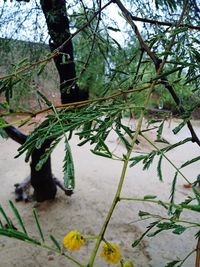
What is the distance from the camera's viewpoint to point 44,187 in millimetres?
3127

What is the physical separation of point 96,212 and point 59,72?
1330 millimetres

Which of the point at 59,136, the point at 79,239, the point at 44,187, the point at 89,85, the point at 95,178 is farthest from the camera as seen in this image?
the point at 95,178

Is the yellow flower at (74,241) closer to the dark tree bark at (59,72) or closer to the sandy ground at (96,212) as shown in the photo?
the dark tree bark at (59,72)

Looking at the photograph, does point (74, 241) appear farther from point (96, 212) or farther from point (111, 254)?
point (96, 212)

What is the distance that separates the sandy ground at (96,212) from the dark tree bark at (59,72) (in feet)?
0.55

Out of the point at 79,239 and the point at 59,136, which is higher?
the point at 59,136

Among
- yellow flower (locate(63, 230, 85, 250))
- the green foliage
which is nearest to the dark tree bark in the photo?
the green foliage

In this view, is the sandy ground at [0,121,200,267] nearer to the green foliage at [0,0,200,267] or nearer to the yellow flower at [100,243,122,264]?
the green foliage at [0,0,200,267]

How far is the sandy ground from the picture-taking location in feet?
7.89

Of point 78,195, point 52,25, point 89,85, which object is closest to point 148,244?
point 78,195

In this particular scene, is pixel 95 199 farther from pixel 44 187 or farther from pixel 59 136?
pixel 59 136

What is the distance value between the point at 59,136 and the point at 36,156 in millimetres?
2332

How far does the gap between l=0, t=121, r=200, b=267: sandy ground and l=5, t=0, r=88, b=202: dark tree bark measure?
17 cm

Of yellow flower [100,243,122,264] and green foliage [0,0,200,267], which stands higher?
green foliage [0,0,200,267]
